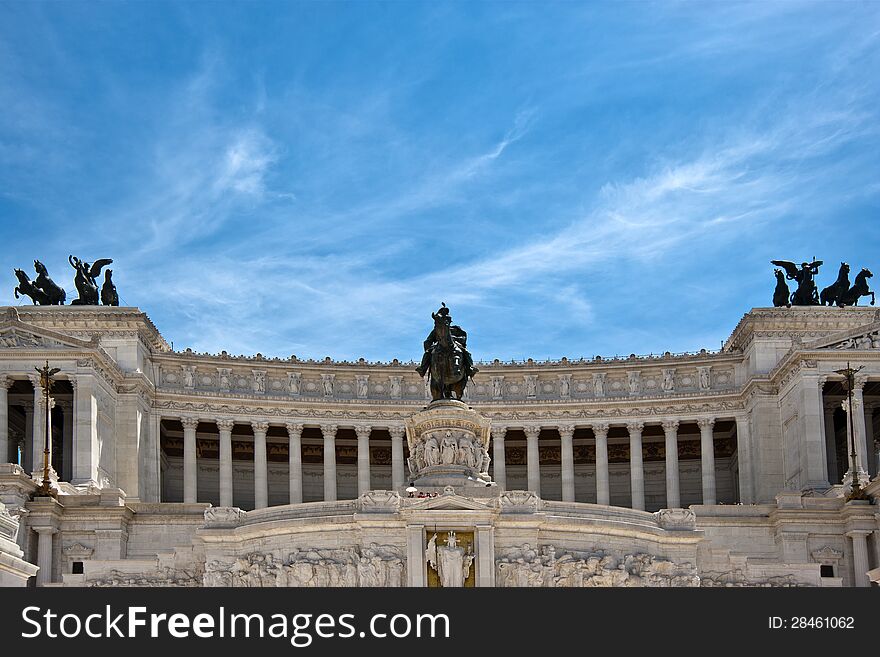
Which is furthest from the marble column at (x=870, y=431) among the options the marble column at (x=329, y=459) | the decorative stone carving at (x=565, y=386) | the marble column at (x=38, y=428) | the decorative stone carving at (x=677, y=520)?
the marble column at (x=38, y=428)

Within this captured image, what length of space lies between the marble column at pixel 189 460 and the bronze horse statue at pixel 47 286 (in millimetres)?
9464

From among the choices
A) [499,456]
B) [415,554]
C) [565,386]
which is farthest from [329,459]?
[415,554]

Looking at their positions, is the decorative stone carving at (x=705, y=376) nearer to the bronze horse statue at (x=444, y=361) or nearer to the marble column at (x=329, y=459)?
the marble column at (x=329, y=459)

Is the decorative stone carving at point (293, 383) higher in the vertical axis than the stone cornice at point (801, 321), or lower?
lower

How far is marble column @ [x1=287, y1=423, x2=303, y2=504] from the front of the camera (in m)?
89.9

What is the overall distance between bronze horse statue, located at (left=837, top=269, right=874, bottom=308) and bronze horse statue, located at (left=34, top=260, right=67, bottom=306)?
41992 millimetres

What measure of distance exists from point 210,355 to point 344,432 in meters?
8.71

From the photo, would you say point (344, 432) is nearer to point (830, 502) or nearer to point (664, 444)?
point (664, 444)

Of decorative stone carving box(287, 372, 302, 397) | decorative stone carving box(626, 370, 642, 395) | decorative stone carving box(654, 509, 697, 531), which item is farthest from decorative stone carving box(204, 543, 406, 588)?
decorative stone carving box(626, 370, 642, 395)

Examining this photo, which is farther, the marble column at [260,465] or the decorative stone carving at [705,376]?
the decorative stone carving at [705,376]

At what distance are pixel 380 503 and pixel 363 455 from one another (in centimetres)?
3408

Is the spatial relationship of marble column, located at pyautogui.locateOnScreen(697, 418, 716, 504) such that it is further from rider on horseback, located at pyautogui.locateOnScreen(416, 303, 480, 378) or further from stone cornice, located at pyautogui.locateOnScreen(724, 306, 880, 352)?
rider on horseback, located at pyautogui.locateOnScreen(416, 303, 480, 378)

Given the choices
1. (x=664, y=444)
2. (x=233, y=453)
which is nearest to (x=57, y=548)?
(x=233, y=453)

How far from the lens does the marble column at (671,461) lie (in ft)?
295
